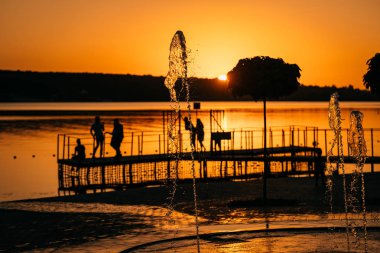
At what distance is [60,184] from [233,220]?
20293mm

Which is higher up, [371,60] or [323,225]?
[371,60]

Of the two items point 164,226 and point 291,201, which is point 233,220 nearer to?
point 164,226

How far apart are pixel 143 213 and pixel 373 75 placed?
7.35 metres

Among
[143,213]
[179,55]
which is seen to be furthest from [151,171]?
[179,55]

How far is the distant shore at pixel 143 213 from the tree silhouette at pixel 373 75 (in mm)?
3084

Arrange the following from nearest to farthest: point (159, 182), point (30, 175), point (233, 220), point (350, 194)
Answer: point (233, 220)
point (350, 194)
point (159, 182)
point (30, 175)

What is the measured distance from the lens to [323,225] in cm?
1662

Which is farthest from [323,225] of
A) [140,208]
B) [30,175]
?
[30,175]

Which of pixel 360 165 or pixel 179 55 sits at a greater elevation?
pixel 179 55

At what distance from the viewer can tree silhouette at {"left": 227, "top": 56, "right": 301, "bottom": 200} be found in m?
21.2

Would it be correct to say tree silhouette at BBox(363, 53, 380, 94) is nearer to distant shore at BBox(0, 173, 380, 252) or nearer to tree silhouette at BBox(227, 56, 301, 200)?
tree silhouette at BBox(227, 56, 301, 200)

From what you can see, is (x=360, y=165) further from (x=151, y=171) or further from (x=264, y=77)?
(x=151, y=171)

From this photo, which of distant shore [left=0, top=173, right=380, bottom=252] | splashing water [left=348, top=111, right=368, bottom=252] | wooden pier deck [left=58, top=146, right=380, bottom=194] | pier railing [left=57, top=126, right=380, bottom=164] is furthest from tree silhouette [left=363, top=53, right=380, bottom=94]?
pier railing [left=57, top=126, right=380, bottom=164]

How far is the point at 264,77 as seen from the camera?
2120 cm
